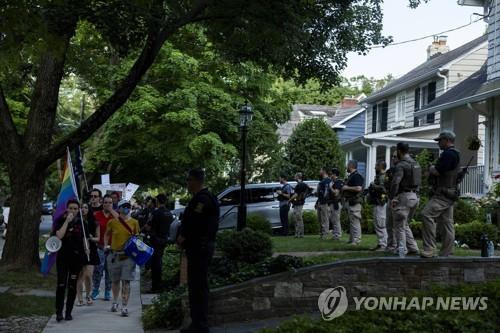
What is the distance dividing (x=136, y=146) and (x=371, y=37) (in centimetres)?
1852

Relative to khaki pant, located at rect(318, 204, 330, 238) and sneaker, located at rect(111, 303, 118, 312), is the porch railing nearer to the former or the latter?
khaki pant, located at rect(318, 204, 330, 238)

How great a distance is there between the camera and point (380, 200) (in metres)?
13.6

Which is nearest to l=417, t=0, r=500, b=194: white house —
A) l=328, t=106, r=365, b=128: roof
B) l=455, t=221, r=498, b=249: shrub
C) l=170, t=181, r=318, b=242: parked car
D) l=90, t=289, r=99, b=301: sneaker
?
l=455, t=221, r=498, b=249: shrub

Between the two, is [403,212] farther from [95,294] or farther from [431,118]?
[431,118]

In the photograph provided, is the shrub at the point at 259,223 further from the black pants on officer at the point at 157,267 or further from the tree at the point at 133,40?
the black pants on officer at the point at 157,267

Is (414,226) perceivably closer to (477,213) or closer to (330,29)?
(477,213)

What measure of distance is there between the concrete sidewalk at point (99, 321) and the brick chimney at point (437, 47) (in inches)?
1195

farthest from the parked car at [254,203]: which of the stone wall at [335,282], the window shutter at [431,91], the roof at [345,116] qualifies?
the roof at [345,116]

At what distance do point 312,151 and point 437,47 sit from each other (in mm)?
10391

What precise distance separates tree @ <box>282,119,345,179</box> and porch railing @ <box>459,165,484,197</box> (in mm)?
10529

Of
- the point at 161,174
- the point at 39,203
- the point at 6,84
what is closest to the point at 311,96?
the point at 161,174

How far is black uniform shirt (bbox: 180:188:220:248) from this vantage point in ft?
26.4

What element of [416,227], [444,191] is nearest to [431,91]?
[416,227]

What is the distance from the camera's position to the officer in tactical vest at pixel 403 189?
34.8 feet
